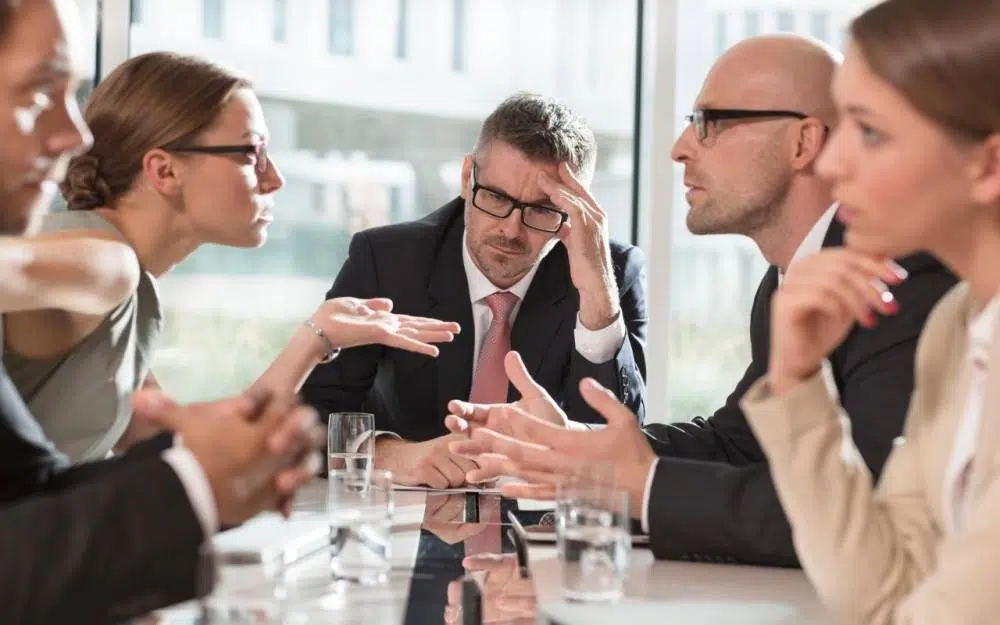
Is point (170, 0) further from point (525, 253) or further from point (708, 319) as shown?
point (708, 319)

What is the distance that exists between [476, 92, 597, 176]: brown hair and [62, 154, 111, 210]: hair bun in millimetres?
1177

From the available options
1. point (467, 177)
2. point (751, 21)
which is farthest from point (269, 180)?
point (751, 21)

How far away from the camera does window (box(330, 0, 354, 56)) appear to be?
5.00 meters

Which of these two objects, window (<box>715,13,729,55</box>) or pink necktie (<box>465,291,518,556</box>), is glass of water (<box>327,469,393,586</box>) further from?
window (<box>715,13,729,55</box>)

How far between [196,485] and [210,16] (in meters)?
3.84

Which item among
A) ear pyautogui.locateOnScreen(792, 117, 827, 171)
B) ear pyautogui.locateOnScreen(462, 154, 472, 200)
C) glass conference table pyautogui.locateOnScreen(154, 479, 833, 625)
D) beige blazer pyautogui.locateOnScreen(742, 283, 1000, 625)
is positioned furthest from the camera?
ear pyautogui.locateOnScreen(462, 154, 472, 200)

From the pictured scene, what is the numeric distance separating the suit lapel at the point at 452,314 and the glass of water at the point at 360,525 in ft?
5.11

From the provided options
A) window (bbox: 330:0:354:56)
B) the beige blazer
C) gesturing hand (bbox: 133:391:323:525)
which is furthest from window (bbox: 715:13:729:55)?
gesturing hand (bbox: 133:391:323:525)

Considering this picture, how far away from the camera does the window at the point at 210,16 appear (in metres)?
4.87

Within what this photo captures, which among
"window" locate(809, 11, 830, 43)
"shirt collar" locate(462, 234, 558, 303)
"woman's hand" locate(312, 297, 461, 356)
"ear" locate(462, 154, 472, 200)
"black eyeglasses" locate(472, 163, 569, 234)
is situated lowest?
"woman's hand" locate(312, 297, 461, 356)

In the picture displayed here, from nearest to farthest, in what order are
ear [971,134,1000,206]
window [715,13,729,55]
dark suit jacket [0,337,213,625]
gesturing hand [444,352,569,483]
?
dark suit jacket [0,337,213,625] → ear [971,134,1000,206] → gesturing hand [444,352,569,483] → window [715,13,729,55]

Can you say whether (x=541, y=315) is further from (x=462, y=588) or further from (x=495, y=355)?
(x=462, y=588)

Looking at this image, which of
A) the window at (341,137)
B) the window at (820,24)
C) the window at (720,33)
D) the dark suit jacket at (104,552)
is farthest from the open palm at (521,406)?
the window at (820,24)

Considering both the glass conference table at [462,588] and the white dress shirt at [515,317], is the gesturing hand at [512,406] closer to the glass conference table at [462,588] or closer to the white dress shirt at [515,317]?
the glass conference table at [462,588]
